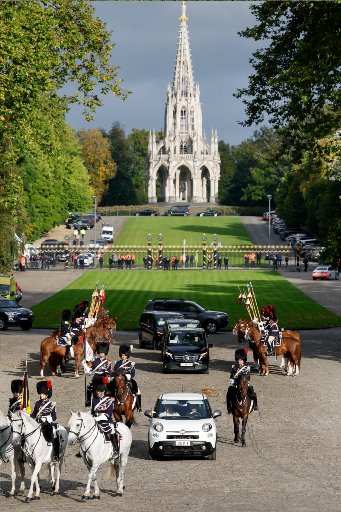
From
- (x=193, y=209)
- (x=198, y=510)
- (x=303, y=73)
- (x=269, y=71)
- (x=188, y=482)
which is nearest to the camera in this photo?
(x=198, y=510)

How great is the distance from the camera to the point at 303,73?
41.7 m

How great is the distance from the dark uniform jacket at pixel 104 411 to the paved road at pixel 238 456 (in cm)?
126

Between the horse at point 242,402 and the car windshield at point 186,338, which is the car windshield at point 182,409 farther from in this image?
the car windshield at point 186,338

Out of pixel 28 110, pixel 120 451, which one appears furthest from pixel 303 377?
pixel 120 451

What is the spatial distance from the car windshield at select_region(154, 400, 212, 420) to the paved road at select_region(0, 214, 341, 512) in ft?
3.21

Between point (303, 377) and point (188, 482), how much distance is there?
1553cm

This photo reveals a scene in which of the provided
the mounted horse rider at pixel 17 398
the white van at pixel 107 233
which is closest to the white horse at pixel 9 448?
the mounted horse rider at pixel 17 398

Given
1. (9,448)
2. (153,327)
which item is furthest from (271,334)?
(9,448)

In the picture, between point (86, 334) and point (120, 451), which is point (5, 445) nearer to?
point (120, 451)

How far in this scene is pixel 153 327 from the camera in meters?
45.8

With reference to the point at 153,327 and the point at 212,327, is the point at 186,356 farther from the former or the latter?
the point at 212,327

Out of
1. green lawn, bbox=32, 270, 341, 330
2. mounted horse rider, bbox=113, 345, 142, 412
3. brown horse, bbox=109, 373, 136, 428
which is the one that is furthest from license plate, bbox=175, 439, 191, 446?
green lawn, bbox=32, 270, 341, 330

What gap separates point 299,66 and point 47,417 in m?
22.9

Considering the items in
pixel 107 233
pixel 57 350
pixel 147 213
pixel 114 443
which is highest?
pixel 147 213
